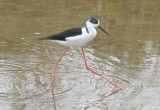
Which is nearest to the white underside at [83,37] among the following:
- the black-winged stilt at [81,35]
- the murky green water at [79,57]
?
the black-winged stilt at [81,35]

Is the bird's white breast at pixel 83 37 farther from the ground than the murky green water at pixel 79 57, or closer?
farther from the ground

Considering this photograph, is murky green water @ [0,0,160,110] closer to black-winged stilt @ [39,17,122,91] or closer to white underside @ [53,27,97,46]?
black-winged stilt @ [39,17,122,91]

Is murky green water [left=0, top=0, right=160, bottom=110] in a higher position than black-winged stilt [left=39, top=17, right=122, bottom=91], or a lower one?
lower

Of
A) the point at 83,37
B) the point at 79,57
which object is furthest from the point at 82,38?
the point at 79,57

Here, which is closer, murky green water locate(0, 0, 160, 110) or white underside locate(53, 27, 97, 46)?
murky green water locate(0, 0, 160, 110)

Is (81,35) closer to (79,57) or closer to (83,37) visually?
(83,37)

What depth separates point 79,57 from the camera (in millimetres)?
5930

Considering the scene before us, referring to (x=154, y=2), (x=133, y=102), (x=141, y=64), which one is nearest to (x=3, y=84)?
(x=133, y=102)

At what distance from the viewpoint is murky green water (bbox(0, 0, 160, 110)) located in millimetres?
4305

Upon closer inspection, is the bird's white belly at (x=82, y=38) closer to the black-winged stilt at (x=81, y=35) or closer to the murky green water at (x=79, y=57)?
the black-winged stilt at (x=81, y=35)

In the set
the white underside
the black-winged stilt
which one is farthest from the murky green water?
the white underside

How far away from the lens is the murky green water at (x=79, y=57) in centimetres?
430

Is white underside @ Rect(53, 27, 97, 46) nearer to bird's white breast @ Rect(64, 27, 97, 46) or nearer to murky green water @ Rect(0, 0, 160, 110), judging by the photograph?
bird's white breast @ Rect(64, 27, 97, 46)

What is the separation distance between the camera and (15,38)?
677 cm
